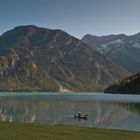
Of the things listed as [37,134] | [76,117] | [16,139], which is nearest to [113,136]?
[37,134]

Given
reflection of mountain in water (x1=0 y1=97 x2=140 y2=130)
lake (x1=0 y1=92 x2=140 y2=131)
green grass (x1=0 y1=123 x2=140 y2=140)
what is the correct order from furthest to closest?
reflection of mountain in water (x1=0 y1=97 x2=140 y2=130)
lake (x1=0 y1=92 x2=140 y2=131)
green grass (x1=0 y1=123 x2=140 y2=140)

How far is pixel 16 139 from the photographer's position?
28.5 meters

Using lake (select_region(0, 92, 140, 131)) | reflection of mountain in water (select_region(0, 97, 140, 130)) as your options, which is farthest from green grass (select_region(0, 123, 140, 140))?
reflection of mountain in water (select_region(0, 97, 140, 130))

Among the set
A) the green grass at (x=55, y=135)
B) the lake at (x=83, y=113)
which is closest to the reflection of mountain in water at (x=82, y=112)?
the lake at (x=83, y=113)

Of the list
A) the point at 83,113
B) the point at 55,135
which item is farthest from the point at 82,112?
the point at 55,135

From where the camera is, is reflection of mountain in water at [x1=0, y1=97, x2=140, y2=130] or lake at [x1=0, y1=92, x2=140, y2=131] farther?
reflection of mountain in water at [x1=0, y1=97, x2=140, y2=130]

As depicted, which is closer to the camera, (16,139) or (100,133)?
(16,139)

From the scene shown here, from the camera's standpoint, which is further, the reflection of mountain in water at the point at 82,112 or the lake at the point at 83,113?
the reflection of mountain in water at the point at 82,112

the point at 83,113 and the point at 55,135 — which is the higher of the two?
the point at 55,135

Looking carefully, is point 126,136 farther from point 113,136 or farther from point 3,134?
point 3,134

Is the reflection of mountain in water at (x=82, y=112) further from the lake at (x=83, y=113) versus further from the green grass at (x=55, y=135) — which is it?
the green grass at (x=55, y=135)

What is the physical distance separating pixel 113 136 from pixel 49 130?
6671 millimetres

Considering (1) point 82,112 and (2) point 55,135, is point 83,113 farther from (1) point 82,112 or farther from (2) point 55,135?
(2) point 55,135

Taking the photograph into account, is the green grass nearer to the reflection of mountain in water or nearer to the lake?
the lake
